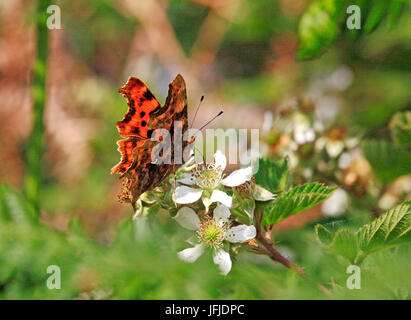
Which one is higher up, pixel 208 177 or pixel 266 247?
pixel 208 177

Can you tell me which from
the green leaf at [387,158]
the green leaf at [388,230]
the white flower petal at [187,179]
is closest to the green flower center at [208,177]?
the white flower petal at [187,179]

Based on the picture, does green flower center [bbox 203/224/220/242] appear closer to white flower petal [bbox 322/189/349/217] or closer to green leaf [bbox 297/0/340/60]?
green leaf [bbox 297/0/340/60]

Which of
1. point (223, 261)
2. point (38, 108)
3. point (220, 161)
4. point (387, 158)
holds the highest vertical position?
point (38, 108)

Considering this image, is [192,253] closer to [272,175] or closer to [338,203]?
[272,175]

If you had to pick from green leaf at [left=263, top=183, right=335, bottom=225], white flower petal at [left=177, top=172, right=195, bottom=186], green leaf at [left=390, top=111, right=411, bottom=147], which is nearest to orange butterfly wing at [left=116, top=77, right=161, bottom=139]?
white flower petal at [left=177, top=172, right=195, bottom=186]

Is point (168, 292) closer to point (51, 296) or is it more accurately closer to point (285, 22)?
point (51, 296)

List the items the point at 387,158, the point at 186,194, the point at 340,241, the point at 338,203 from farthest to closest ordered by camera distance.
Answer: the point at 338,203
the point at 387,158
the point at 186,194
the point at 340,241

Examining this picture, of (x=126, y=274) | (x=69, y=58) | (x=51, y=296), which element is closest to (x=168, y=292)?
(x=126, y=274)

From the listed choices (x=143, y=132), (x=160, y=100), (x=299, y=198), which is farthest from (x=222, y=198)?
(x=160, y=100)
